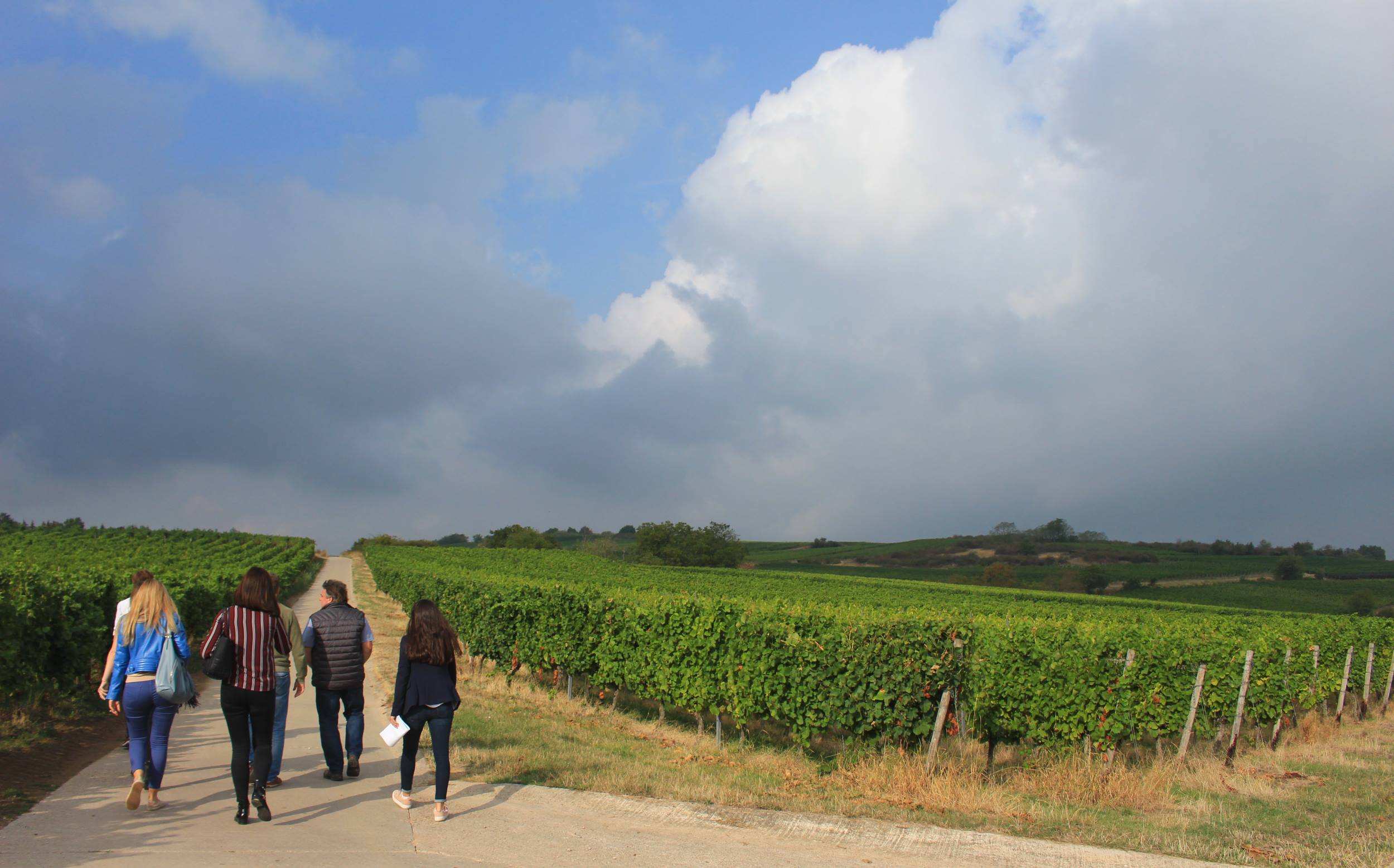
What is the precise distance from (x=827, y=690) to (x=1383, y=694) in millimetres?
17726

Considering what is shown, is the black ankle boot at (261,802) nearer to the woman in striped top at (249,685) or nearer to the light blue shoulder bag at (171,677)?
the woman in striped top at (249,685)

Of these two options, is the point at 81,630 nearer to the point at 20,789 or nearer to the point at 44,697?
the point at 44,697

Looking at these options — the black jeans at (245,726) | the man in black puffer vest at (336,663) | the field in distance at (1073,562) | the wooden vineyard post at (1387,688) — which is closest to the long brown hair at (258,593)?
the black jeans at (245,726)

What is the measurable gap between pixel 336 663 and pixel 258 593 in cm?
145

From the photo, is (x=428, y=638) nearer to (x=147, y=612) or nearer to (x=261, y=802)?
(x=261, y=802)

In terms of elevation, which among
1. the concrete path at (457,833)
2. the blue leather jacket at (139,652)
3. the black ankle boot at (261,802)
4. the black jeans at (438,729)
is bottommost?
the concrete path at (457,833)

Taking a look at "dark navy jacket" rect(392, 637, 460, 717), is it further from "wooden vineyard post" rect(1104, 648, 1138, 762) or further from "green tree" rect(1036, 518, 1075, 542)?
"green tree" rect(1036, 518, 1075, 542)

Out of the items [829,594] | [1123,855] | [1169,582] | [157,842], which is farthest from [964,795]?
[1169,582]

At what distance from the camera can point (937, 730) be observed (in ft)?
32.9

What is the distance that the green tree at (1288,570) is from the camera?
3206 inches

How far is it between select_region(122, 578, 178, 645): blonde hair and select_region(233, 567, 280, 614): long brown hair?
0.50 m

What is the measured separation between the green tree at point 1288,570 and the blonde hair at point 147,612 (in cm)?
9545

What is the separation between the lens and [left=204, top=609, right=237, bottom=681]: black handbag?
6.60 metres

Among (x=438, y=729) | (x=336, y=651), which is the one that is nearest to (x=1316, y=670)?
(x=438, y=729)
